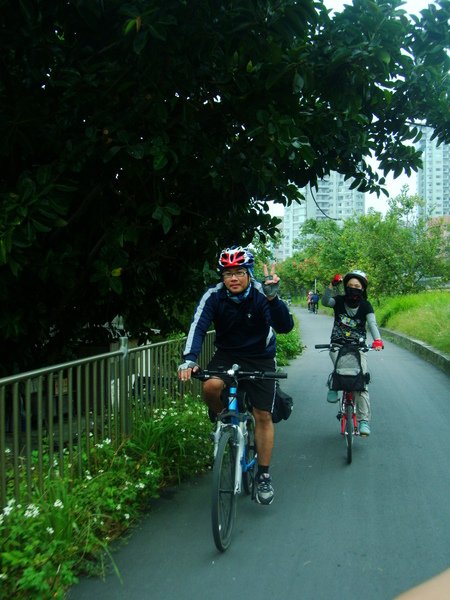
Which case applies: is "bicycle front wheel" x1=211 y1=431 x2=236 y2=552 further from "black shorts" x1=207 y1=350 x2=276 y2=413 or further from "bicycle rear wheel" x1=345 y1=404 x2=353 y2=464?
"bicycle rear wheel" x1=345 y1=404 x2=353 y2=464

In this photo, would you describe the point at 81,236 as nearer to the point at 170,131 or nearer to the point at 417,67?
the point at 170,131

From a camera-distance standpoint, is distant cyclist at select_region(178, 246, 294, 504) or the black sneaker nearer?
distant cyclist at select_region(178, 246, 294, 504)

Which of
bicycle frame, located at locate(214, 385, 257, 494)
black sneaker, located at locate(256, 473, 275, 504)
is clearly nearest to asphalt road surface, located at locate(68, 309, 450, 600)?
black sneaker, located at locate(256, 473, 275, 504)

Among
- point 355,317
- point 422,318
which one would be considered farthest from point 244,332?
point 422,318

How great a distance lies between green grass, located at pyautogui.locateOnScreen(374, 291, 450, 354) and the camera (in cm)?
1700

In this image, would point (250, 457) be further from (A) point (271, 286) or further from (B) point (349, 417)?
(B) point (349, 417)

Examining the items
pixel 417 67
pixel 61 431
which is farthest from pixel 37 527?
pixel 417 67

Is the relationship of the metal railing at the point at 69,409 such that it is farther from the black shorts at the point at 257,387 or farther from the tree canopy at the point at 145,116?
the black shorts at the point at 257,387

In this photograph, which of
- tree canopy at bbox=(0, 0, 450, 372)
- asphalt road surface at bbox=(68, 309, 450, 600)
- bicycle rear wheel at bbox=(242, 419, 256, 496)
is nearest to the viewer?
asphalt road surface at bbox=(68, 309, 450, 600)

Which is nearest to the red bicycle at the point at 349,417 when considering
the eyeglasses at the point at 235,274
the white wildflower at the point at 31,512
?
the eyeglasses at the point at 235,274

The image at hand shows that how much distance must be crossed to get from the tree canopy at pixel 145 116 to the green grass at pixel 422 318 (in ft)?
34.9

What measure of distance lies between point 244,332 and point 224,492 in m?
1.28

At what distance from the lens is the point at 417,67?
611 centimetres

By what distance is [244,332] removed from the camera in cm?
484
